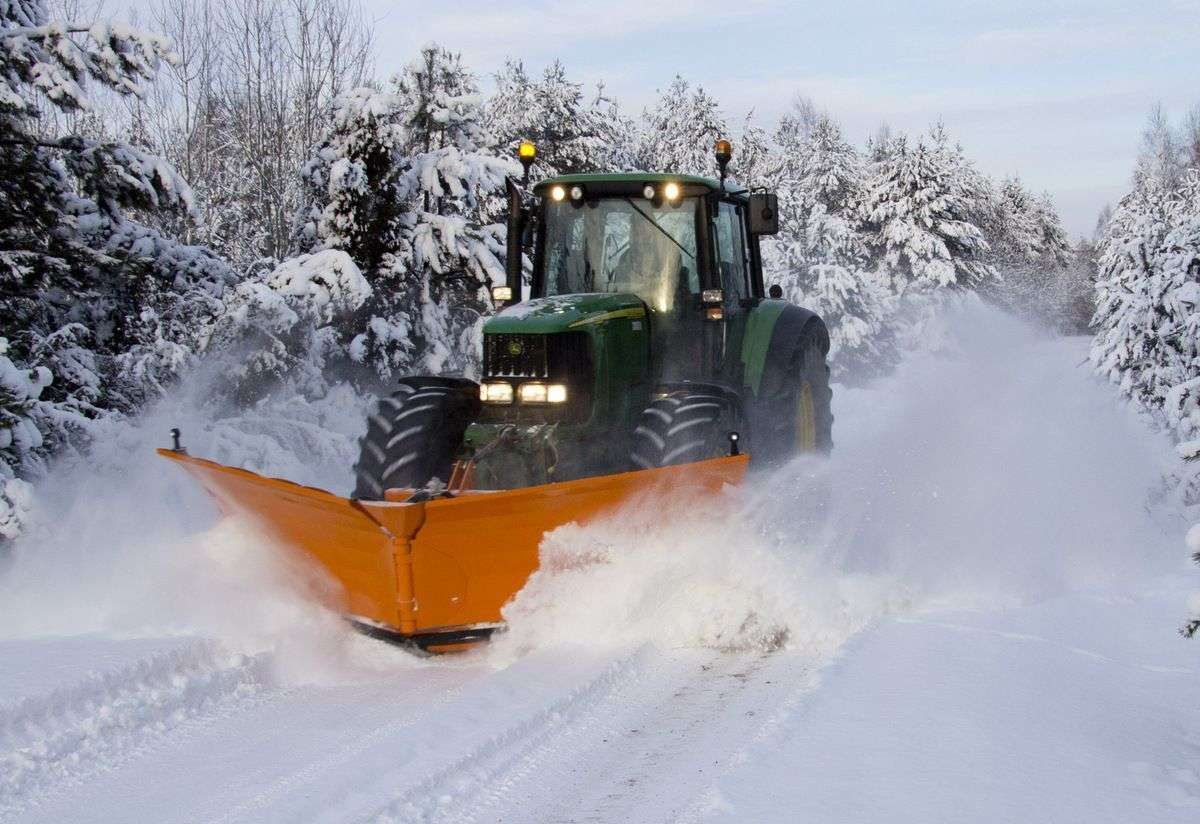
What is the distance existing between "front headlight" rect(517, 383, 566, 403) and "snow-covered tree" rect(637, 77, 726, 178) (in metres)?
26.3

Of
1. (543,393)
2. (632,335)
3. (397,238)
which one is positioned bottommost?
(543,393)

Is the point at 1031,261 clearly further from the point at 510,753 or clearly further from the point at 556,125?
the point at 510,753

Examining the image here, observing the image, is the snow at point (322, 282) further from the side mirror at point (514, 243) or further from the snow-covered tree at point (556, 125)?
the snow-covered tree at point (556, 125)

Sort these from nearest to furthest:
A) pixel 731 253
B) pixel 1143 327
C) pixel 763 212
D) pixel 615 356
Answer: pixel 615 356 → pixel 763 212 → pixel 731 253 → pixel 1143 327

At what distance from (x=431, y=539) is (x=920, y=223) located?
32694mm

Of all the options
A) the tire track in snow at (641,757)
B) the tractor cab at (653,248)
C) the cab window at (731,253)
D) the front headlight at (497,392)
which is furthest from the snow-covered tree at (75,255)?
the tire track in snow at (641,757)

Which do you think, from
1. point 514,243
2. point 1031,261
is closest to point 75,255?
point 514,243

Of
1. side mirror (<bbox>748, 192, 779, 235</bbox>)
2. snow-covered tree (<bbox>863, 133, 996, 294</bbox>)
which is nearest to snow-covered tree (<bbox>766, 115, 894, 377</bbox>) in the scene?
snow-covered tree (<bbox>863, 133, 996, 294</bbox>)

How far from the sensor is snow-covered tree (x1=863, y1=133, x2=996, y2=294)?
34.5m

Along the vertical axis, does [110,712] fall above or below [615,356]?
below

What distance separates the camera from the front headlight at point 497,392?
6461 millimetres

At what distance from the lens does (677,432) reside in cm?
612

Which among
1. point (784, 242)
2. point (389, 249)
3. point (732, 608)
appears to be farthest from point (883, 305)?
point (732, 608)

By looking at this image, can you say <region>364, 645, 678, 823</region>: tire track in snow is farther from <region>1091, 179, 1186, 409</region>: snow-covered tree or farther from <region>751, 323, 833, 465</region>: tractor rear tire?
<region>1091, 179, 1186, 409</region>: snow-covered tree
